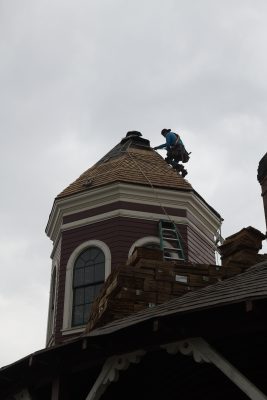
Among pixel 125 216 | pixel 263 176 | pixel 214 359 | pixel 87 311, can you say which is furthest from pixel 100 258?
pixel 214 359

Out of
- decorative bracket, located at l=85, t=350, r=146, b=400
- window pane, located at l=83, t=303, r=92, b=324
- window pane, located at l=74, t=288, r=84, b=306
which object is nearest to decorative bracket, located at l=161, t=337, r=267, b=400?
decorative bracket, located at l=85, t=350, r=146, b=400

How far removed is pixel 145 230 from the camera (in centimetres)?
1560

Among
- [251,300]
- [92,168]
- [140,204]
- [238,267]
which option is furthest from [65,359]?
[92,168]

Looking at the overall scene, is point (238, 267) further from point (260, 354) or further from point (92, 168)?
point (92, 168)

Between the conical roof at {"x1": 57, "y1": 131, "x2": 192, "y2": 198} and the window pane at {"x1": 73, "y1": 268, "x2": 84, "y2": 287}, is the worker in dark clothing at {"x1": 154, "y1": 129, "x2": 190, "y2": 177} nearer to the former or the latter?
the conical roof at {"x1": 57, "y1": 131, "x2": 192, "y2": 198}

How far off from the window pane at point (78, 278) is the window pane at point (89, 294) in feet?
0.87

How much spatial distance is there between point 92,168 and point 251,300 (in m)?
12.9

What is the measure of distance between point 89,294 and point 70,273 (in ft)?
2.63

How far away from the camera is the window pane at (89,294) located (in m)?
15.0

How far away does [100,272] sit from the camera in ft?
49.7

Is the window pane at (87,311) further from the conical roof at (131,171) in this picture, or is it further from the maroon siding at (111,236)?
the conical roof at (131,171)

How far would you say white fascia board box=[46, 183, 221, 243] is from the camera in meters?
15.9

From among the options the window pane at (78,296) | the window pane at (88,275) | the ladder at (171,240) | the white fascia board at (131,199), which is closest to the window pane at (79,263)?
the window pane at (88,275)

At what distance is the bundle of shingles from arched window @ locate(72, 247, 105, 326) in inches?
160
